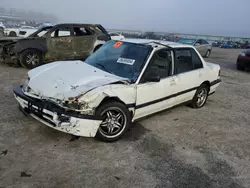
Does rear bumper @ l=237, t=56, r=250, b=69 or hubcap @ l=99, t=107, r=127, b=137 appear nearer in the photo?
hubcap @ l=99, t=107, r=127, b=137

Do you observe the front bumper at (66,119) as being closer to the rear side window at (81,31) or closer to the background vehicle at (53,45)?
the background vehicle at (53,45)

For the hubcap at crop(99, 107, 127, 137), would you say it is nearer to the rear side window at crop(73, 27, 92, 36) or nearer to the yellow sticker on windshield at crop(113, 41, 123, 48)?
the yellow sticker on windshield at crop(113, 41, 123, 48)

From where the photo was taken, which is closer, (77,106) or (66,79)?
(77,106)

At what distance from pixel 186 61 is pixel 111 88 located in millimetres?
2103

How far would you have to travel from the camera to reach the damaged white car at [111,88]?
315cm

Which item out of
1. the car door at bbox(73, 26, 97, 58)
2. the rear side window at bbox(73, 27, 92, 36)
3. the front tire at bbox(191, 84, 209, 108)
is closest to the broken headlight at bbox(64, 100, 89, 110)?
the front tire at bbox(191, 84, 209, 108)

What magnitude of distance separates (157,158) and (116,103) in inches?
38.2

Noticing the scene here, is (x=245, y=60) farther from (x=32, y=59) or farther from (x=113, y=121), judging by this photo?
(x=113, y=121)

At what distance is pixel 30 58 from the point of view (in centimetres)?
833

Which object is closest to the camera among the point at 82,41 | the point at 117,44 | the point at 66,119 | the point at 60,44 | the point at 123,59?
the point at 66,119

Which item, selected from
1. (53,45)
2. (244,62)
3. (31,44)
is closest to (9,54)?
(31,44)

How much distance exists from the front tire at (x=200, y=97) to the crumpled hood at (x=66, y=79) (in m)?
2.27

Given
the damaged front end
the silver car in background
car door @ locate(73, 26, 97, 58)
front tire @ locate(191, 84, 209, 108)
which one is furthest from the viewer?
the silver car in background

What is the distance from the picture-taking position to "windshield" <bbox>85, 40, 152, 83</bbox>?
3.89 m
